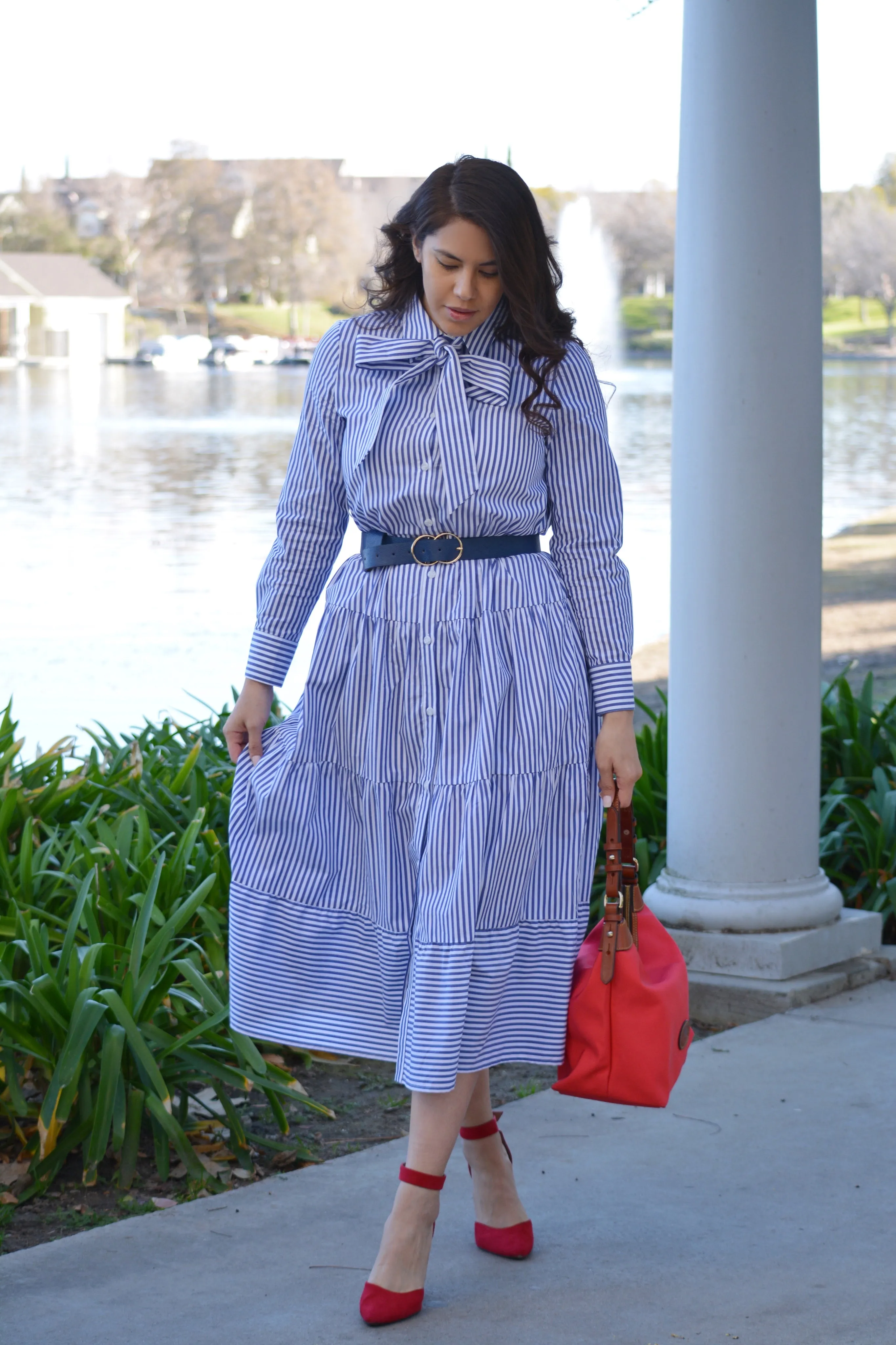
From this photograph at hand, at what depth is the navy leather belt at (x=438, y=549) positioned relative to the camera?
2375 mm

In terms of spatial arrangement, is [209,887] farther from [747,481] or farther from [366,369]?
[747,481]

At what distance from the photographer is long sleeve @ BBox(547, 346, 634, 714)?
2426mm

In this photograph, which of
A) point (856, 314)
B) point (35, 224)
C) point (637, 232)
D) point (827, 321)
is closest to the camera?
point (35, 224)

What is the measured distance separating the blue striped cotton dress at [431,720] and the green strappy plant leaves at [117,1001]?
1.59 ft

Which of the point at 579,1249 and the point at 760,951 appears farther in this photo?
the point at 760,951

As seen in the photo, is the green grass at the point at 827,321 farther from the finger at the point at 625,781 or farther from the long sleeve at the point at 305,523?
the finger at the point at 625,781

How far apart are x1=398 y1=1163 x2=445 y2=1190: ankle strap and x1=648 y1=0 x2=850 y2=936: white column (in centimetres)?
167

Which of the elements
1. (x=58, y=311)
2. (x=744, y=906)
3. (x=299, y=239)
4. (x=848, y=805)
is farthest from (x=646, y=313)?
(x=744, y=906)

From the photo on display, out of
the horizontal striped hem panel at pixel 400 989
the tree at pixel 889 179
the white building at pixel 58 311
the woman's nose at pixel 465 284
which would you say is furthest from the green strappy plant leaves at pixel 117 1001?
the white building at pixel 58 311

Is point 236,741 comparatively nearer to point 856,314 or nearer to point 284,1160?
point 284,1160

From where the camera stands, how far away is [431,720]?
7.70 feet

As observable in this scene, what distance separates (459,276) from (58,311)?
925 inches

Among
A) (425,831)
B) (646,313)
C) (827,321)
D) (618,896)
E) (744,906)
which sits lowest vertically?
(744,906)

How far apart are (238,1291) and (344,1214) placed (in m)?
0.33
